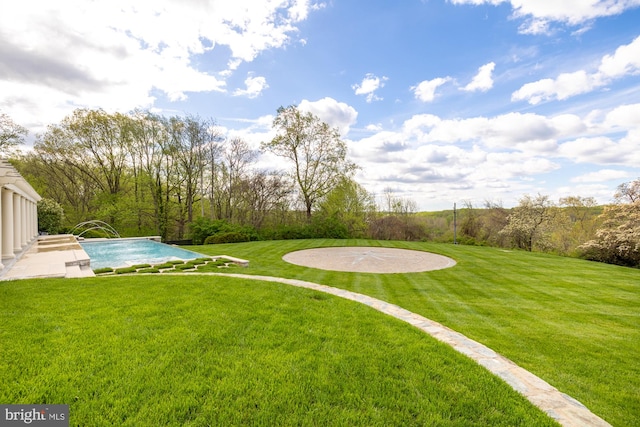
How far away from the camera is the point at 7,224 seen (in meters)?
8.19

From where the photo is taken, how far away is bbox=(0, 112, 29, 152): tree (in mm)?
16891

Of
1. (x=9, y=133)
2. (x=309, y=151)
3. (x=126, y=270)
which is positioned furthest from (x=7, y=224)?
(x=309, y=151)

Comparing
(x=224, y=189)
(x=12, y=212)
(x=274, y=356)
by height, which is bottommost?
Answer: (x=274, y=356)

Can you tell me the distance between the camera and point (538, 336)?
4.12 meters

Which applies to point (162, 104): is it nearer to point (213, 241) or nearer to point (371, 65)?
point (213, 241)

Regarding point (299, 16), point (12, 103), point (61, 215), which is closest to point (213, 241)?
point (61, 215)

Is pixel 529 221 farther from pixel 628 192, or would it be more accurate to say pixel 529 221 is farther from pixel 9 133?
pixel 9 133

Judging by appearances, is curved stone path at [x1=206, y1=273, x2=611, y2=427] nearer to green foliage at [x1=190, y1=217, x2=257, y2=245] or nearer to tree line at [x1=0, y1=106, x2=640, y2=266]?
green foliage at [x1=190, y1=217, x2=257, y2=245]

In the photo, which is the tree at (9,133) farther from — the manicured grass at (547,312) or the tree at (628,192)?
the tree at (628,192)

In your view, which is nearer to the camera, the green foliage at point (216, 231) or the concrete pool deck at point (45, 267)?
the concrete pool deck at point (45, 267)

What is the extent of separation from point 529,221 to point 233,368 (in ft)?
73.3

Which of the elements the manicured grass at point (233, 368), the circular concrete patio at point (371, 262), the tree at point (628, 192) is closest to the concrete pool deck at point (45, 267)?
the manicured grass at point (233, 368)

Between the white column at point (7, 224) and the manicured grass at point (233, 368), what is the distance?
6061 millimetres

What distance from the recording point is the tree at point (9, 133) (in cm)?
1689
